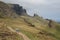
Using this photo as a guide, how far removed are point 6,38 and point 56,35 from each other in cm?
4167

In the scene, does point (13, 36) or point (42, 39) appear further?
point (42, 39)

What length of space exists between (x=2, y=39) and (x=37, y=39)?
2150cm

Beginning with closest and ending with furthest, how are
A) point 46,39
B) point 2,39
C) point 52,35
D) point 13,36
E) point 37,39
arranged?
point 2,39 → point 13,36 → point 37,39 → point 46,39 → point 52,35

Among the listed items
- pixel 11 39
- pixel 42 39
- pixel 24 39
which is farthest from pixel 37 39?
pixel 11 39

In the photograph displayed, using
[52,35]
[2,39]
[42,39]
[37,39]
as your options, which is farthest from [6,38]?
[52,35]

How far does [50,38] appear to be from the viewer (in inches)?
3691

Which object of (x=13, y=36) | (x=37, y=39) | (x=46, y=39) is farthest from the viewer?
(x=46, y=39)

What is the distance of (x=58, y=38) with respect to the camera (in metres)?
95.8

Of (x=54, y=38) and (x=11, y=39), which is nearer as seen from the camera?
(x=11, y=39)

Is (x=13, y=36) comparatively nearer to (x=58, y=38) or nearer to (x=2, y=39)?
(x=2, y=39)

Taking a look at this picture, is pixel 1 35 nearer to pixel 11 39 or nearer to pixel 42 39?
pixel 11 39

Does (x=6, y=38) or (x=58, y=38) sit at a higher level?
(x=6, y=38)

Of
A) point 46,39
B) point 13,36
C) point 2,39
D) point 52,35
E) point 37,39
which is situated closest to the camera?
point 2,39

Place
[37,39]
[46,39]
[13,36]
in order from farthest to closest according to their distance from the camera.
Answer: [46,39] → [37,39] → [13,36]
